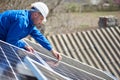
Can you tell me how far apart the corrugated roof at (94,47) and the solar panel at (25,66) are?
12.2 feet

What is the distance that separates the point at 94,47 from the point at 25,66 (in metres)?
5.57

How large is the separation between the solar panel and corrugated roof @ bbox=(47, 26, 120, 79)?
3.71m

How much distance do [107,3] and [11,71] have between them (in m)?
23.1

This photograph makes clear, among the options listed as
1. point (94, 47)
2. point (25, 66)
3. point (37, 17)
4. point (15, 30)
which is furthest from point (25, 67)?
point (94, 47)

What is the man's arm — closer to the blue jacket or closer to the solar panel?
the solar panel

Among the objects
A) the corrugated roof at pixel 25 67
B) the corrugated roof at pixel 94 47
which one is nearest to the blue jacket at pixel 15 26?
the corrugated roof at pixel 25 67

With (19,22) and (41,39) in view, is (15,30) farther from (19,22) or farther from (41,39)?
(41,39)

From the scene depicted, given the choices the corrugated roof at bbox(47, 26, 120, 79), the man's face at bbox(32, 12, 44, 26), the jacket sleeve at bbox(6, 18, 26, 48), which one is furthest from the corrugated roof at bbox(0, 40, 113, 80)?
the corrugated roof at bbox(47, 26, 120, 79)

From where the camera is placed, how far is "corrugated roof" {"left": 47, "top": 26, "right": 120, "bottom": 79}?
408 inches

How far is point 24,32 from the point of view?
235 inches

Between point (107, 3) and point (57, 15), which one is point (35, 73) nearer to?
point (57, 15)

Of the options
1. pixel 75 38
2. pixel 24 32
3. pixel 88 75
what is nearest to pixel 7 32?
pixel 24 32

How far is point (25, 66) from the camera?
548 cm

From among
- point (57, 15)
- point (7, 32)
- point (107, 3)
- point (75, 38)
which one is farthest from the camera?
point (107, 3)
